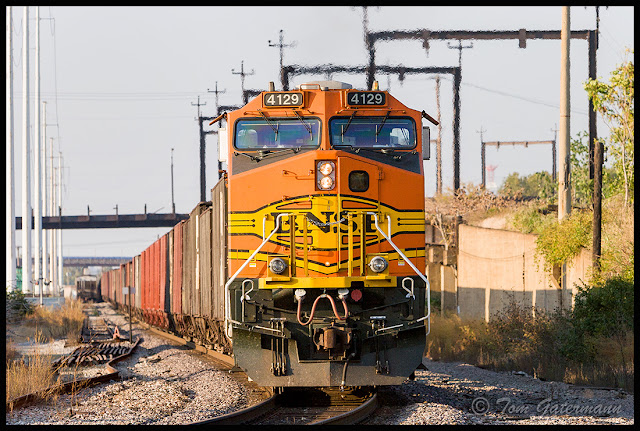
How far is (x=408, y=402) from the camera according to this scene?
488 inches

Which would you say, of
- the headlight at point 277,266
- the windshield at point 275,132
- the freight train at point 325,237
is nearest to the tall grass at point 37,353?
the freight train at point 325,237

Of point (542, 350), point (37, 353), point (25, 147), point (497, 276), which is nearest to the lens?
point (37, 353)

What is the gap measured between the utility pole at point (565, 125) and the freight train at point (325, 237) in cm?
1124

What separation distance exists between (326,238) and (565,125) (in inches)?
512

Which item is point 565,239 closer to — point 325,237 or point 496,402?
point 496,402

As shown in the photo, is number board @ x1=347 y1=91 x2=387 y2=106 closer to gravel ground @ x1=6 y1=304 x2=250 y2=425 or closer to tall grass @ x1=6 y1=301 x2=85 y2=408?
gravel ground @ x1=6 y1=304 x2=250 y2=425

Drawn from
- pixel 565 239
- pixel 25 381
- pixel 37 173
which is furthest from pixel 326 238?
pixel 37 173

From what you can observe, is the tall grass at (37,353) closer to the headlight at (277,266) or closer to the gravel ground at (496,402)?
the headlight at (277,266)

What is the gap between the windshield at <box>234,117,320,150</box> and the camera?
12320 mm

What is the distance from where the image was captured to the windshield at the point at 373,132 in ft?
40.4

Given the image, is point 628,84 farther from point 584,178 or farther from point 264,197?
point 584,178

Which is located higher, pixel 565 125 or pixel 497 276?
pixel 565 125

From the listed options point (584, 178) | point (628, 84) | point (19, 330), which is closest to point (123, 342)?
point (19, 330)

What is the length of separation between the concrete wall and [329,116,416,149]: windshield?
10.0 metres
